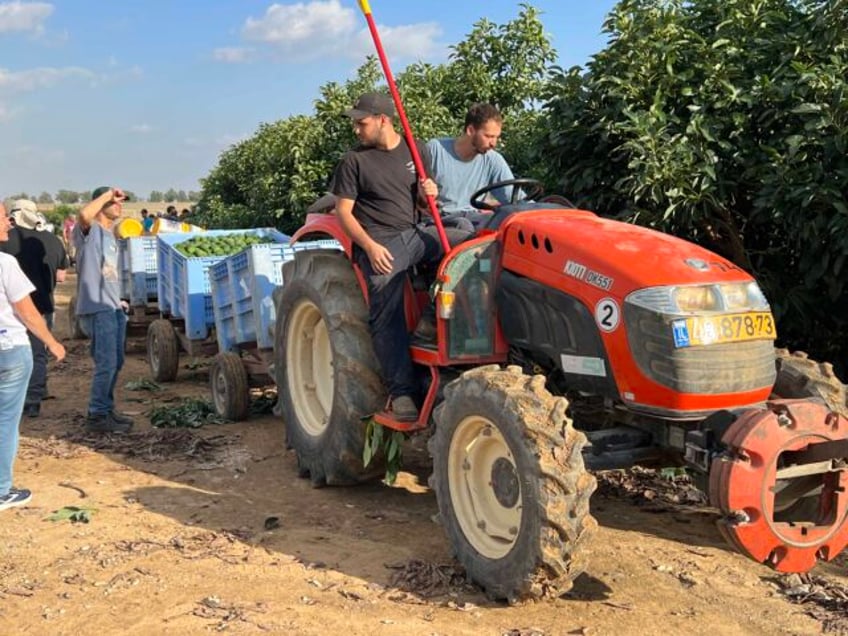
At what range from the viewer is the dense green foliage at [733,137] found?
5.56 metres

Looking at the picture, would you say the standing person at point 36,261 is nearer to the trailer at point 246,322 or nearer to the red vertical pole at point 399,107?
the trailer at point 246,322

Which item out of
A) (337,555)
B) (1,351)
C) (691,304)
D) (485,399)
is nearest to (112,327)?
(1,351)

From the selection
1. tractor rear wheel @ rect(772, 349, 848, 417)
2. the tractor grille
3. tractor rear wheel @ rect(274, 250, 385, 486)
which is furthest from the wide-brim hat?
tractor rear wheel @ rect(772, 349, 848, 417)

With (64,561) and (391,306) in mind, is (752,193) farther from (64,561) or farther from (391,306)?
(64,561)

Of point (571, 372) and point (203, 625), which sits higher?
point (571, 372)

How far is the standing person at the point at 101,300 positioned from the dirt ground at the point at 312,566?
784 mm

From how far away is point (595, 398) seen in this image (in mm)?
4383

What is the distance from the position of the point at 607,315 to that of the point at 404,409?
1.39 metres

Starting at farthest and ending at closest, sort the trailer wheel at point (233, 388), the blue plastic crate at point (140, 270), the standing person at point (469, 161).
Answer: the blue plastic crate at point (140, 270), the trailer wheel at point (233, 388), the standing person at point (469, 161)

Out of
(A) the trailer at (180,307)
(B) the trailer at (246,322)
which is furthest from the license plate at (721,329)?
(A) the trailer at (180,307)

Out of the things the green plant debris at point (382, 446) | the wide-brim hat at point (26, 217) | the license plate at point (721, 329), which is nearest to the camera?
the license plate at point (721, 329)

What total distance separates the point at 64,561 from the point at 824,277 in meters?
4.74

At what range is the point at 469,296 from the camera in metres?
4.54

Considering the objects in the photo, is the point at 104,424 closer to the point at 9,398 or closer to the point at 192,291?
the point at 9,398
